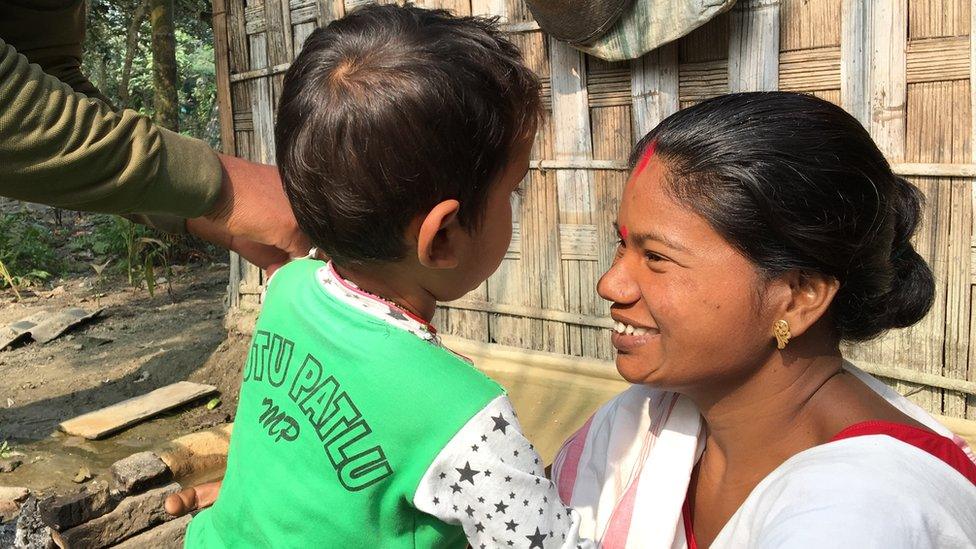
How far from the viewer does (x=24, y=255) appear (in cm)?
905

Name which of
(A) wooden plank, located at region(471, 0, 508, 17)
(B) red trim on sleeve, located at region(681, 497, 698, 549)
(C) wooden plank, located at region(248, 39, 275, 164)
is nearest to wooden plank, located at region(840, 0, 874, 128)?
(A) wooden plank, located at region(471, 0, 508, 17)

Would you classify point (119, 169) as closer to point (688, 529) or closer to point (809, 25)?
point (688, 529)

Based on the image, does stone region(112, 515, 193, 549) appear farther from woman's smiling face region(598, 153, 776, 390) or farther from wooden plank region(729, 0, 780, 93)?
wooden plank region(729, 0, 780, 93)

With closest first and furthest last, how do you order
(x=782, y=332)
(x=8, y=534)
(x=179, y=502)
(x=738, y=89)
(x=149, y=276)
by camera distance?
1. (x=782, y=332)
2. (x=179, y=502)
3. (x=8, y=534)
4. (x=738, y=89)
5. (x=149, y=276)

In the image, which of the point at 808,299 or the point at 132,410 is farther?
the point at 132,410

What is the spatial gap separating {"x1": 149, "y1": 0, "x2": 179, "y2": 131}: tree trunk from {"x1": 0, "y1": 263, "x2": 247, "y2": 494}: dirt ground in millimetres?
1997

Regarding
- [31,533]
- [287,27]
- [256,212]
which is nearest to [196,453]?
[31,533]

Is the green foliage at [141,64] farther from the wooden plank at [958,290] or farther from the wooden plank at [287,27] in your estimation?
the wooden plank at [958,290]

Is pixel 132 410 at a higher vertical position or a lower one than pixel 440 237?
lower

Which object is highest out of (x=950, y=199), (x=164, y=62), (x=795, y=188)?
(x=164, y=62)

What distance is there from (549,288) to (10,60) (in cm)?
313

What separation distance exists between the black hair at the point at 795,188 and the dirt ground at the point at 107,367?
3950 millimetres

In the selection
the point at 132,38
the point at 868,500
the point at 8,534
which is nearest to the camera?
the point at 868,500

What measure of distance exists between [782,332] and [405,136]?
80 centimetres
